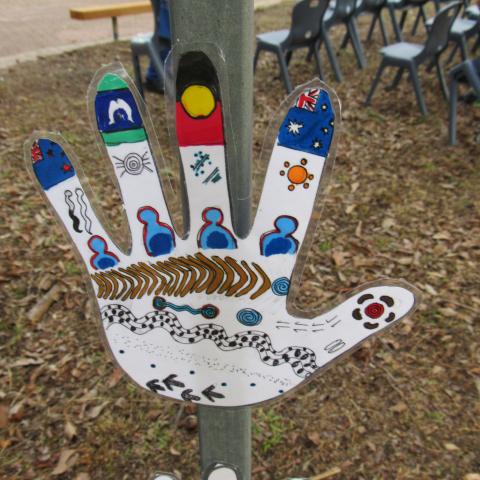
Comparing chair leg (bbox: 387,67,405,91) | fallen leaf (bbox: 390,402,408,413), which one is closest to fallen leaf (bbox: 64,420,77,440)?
fallen leaf (bbox: 390,402,408,413)

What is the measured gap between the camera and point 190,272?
1026 mm

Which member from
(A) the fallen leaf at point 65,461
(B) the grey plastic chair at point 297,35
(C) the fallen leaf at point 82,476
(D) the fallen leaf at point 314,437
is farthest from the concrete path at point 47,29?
(D) the fallen leaf at point 314,437

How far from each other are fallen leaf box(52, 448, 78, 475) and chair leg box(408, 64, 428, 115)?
Result: 4571mm

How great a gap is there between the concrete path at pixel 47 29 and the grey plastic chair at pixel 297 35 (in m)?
3.17

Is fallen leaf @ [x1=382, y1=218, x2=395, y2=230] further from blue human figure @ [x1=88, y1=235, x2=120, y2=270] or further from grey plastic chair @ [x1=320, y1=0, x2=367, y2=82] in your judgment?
grey plastic chair @ [x1=320, y1=0, x2=367, y2=82]

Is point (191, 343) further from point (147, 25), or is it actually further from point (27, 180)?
point (147, 25)

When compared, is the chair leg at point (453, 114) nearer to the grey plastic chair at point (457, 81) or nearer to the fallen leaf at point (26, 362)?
the grey plastic chair at point (457, 81)

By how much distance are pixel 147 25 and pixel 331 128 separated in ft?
30.1

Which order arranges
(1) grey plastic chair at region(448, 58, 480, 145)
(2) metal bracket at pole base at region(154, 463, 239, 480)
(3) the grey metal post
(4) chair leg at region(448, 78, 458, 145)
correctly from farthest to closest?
(4) chair leg at region(448, 78, 458, 145)
(1) grey plastic chair at region(448, 58, 480, 145)
(2) metal bracket at pole base at region(154, 463, 239, 480)
(3) the grey metal post

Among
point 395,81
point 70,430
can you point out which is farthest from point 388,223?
point 395,81

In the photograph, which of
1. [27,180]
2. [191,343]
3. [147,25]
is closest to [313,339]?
[191,343]

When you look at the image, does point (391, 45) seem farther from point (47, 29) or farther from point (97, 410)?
point (47, 29)

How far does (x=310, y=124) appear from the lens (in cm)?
89

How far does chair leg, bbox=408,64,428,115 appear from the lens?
16.6 feet
